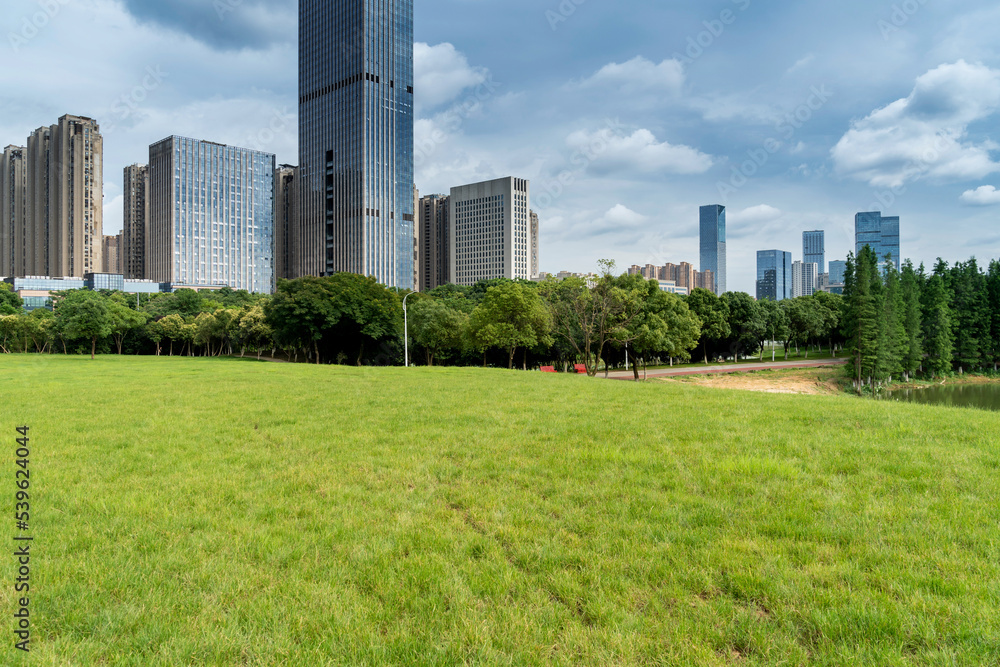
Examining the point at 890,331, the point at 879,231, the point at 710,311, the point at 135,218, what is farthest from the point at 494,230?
the point at 890,331

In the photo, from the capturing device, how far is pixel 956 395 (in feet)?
Answer: 156

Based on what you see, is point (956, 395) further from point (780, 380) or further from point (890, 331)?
point (780, 380)

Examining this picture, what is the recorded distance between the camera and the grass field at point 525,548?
362 cm

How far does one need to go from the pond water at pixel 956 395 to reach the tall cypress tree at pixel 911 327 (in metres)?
3.41

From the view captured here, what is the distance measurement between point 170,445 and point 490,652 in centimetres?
866

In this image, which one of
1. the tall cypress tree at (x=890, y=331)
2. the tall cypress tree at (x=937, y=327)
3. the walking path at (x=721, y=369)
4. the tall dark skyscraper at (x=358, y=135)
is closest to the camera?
the tall cypress tree at (x=890, y=331)

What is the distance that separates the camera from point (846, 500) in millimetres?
5910

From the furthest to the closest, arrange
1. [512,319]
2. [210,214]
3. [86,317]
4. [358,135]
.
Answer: [210,214]
[358,135]
[512,319]
[86,317]

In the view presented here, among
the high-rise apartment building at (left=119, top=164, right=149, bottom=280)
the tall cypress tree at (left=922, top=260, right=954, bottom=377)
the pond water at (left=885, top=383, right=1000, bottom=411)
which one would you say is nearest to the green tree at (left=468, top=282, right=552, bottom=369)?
the pond water at (left=885, top=383, right=1000, bottom=411)

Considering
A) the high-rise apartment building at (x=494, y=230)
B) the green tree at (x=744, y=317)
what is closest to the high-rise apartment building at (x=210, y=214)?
the high-rise apartment building at (x=494, y=230)

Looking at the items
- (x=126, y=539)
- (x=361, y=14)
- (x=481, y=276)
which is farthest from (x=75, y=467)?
(x=481, y=276)

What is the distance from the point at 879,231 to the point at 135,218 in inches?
10389

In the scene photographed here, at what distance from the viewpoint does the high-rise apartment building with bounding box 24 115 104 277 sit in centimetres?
17025

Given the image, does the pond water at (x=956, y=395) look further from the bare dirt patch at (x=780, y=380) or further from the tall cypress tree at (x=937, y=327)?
the bare dirt patch at (x=780, y=380)
